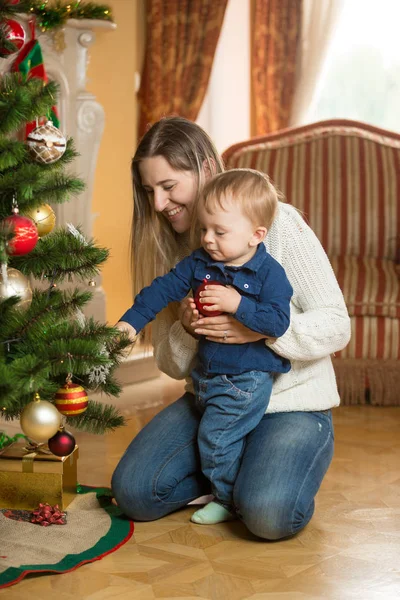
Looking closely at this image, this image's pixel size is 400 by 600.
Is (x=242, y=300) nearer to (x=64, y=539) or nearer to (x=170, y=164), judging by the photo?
(x=170, y=164)

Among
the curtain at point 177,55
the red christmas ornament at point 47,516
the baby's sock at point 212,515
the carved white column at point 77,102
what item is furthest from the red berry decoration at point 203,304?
the curtain at point 177,55

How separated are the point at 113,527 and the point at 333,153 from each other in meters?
2.23

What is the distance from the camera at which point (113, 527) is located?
7.06 feet

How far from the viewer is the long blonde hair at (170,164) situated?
2189 mm

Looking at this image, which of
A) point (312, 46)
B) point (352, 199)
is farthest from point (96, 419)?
point (312, 46)

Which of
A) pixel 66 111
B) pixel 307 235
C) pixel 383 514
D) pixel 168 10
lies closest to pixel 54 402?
pixel 307 235

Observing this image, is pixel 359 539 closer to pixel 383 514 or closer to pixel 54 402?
pixel 383 514

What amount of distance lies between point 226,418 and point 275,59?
3.45 metres

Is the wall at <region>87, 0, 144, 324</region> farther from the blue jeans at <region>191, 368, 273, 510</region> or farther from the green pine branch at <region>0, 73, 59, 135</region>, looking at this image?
the green pine branch at <region>0, 73, 59, 135</region>

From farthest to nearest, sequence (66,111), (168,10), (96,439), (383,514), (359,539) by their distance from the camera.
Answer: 1. (168,10)
2. (66,111)
3. (96,439)
4. (383,514)
5. (359,539)

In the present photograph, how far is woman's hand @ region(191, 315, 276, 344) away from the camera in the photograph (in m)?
2.04

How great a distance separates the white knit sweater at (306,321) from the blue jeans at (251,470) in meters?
0.05

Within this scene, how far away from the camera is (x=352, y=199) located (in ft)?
12.3

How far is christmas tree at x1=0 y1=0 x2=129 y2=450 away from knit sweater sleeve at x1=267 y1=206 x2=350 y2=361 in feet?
1.48
